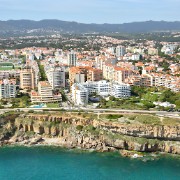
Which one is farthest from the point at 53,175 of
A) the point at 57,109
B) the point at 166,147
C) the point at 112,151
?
the point at 57,109

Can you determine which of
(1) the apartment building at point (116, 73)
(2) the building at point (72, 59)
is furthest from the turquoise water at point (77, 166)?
(2) the building at point (72, 59)

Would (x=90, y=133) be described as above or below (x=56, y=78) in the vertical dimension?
below

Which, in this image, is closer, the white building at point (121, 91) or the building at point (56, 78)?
the white building at point (121, 91)

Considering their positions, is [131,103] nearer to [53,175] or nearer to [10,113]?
[10,113]

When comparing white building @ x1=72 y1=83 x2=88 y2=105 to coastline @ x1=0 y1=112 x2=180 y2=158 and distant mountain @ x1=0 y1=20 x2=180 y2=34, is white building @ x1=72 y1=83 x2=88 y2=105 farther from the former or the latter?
distant mountain @ x1=0 y1=20 x2=180 y2=34

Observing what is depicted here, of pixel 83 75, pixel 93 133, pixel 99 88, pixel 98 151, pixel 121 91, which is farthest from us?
pixel 83 75

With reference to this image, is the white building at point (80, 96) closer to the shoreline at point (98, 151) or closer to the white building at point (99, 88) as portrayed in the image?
the white building at point (99, 88)

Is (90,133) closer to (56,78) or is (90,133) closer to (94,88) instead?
(94,88)

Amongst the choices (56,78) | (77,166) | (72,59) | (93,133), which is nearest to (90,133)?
(93,133)
